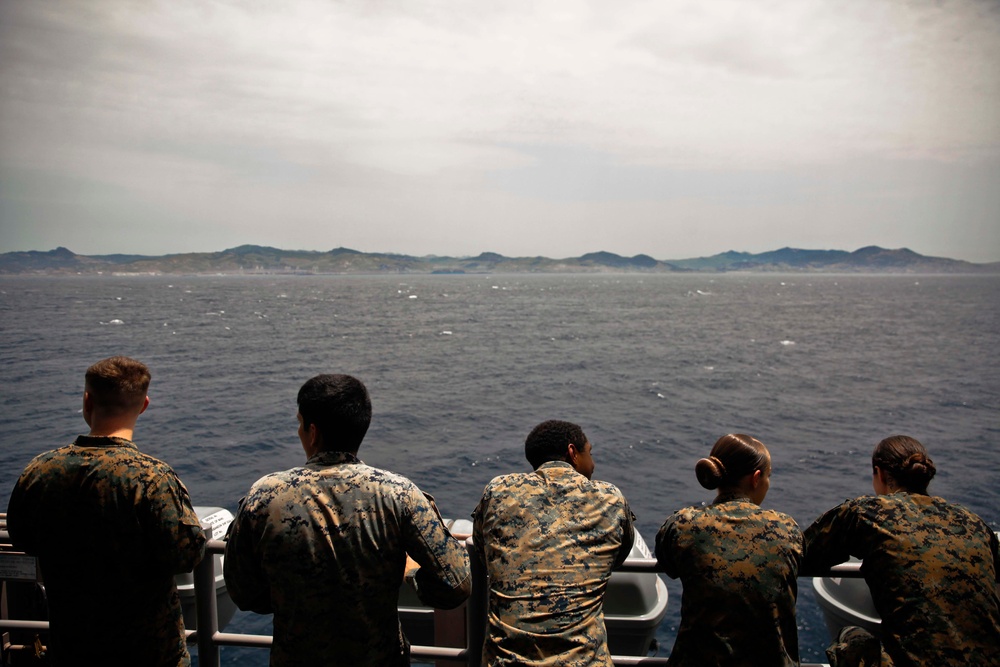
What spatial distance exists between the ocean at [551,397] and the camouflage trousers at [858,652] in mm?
10053

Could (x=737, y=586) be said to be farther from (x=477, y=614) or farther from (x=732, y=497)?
(x=477, y=614)

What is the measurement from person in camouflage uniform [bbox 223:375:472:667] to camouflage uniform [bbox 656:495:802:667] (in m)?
1.04

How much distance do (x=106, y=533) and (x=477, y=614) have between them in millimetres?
1766

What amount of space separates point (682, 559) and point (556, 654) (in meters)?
0.75

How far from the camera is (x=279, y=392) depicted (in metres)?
41.0

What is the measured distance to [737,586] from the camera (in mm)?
3125

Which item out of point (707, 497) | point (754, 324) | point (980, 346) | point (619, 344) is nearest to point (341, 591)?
point (707, 497)

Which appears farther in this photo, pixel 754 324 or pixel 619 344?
pixel 754 324

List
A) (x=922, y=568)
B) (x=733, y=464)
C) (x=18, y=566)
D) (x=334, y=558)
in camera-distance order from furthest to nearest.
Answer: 1. (x=18, y=566)
2. (x=733, y=464)
3. (x=922, y=568)
4. (x=334, y=558)

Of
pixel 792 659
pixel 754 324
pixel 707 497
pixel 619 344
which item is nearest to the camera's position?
pixel 792 659

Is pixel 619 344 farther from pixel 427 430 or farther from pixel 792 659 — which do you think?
pixel 792 659

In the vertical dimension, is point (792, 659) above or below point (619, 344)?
above

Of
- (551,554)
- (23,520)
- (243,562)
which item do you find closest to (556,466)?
(551,554)

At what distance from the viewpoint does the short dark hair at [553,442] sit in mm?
3592
